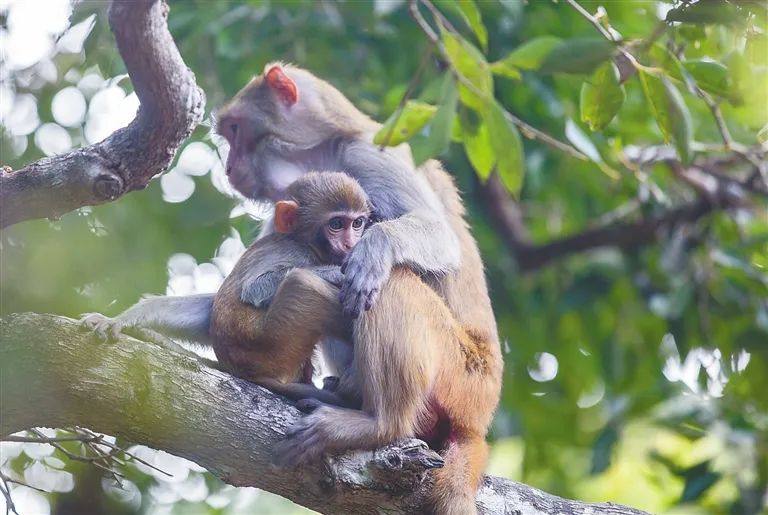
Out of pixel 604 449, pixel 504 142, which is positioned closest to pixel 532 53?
pixel 504 142

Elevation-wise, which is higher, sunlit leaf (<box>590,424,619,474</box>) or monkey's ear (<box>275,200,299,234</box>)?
monkey's ear (<box>275,200,299,234</box>)

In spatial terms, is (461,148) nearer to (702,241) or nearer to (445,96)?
(702,241)

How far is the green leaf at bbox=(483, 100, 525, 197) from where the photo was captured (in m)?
5.20

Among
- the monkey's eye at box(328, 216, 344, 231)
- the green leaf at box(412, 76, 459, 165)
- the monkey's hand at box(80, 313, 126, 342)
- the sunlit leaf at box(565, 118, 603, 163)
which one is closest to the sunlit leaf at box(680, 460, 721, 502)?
the sunlit leaf at box(565, 118, 603, 163)

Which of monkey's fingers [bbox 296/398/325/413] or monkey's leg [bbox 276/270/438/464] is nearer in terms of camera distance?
monkey's leg [bbox 276/270/438/464]

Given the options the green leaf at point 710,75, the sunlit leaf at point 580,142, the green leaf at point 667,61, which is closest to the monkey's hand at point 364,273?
the green leaf at point 667,61

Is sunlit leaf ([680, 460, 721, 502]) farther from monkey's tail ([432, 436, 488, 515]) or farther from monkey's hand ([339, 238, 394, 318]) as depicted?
monkey's hand ([339, 238, 394, 318])

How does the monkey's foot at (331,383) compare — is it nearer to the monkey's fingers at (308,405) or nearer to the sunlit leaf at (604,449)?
the monkey's fingers at (308,405)

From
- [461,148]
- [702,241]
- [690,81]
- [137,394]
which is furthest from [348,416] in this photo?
[702,241]

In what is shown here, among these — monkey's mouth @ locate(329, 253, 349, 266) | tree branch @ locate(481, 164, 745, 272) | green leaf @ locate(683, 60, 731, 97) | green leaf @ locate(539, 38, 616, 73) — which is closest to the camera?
green leaf @ locate(539, 38, 616, 73)

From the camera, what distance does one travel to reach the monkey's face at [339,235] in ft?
20.9

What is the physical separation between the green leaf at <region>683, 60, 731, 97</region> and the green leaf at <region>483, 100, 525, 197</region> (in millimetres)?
1079

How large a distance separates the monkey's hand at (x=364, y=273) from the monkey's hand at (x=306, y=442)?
2.16ft

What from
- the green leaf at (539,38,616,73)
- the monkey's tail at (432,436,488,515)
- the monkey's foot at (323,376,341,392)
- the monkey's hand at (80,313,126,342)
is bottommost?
the monkey's tail at (432,436,488,515)
